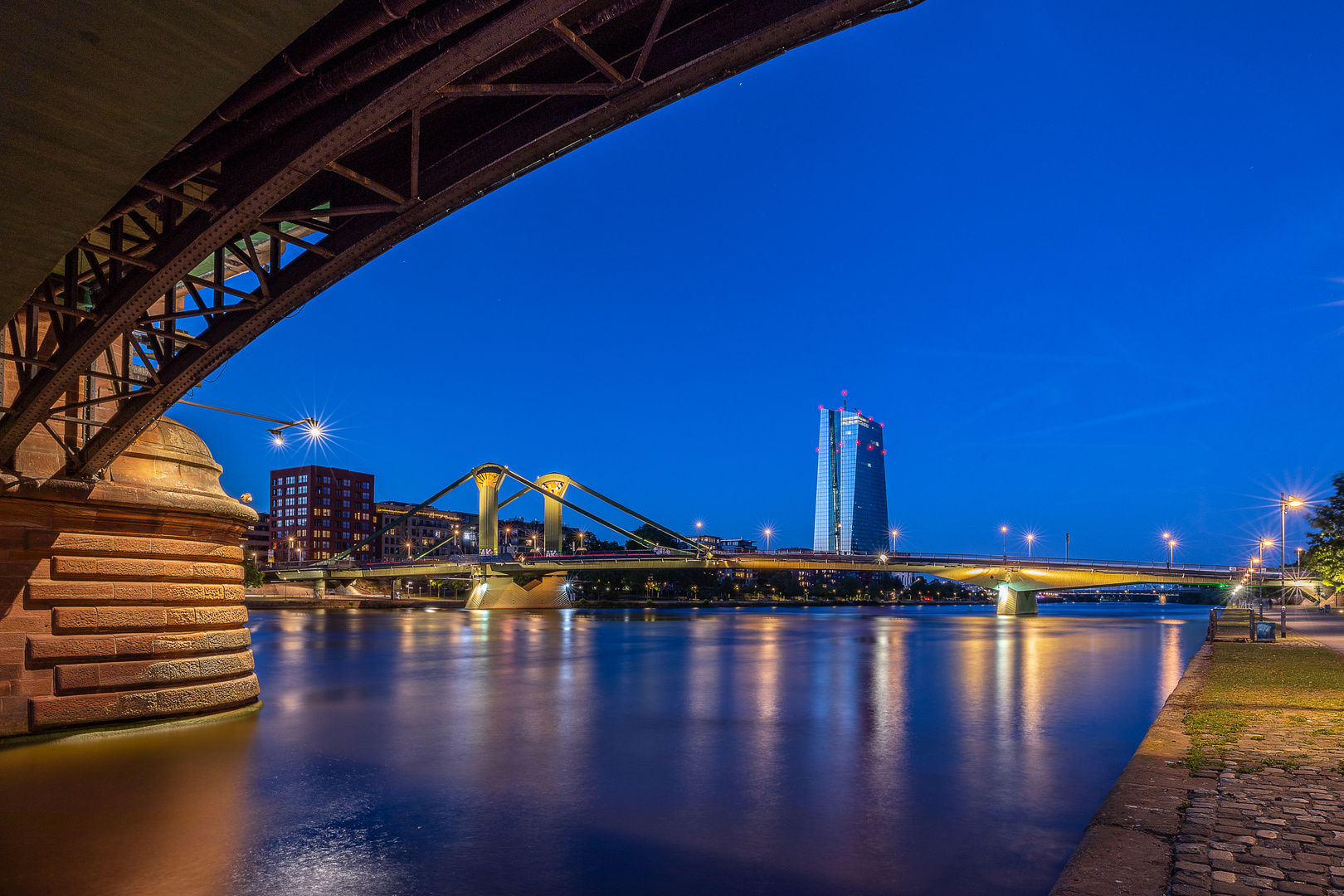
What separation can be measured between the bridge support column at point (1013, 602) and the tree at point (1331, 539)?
29.9 metres

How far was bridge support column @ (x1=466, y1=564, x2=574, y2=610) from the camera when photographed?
10338 centimetres

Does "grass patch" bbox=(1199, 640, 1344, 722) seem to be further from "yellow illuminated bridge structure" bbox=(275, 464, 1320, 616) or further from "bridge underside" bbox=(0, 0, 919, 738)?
"yellow illuminated bridge structure" bbox=(275, 464, 1320, 616)

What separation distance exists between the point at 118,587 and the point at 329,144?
9068mm

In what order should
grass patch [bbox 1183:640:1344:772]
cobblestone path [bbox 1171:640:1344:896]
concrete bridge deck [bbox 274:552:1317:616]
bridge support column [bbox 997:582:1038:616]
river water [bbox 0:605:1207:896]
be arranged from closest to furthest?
1. cobblestone path [bbox 1171:640:1344:896]
2. river water [bbox 0:605:1207:896]
3. grass patch [bbox 1183:640:1344:772]
4. concrete bridge deck [bbox 274:552:1317:616]
5. bridge support column [bbox 997:582:1038:616]

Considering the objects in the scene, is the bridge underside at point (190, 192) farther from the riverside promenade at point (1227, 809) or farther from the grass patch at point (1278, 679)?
the grass patch at point (1278, 679)

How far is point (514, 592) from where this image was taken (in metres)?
108

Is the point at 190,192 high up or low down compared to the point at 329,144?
up

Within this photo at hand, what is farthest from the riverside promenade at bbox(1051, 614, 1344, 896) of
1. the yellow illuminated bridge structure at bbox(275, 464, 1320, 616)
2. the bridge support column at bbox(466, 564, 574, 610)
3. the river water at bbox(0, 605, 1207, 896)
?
the bridge support column at bbox(466, 564, 574, 610)

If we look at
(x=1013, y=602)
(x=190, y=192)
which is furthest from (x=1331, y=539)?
(x=190, y=192)

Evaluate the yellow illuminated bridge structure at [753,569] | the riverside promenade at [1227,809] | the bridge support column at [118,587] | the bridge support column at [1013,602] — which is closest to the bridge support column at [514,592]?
the yellow illuminated bridge structure at [753,569]

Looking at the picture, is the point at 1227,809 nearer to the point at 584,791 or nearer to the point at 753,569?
the point at 584,791

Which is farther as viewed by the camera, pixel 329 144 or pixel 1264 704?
pixel 1264 704

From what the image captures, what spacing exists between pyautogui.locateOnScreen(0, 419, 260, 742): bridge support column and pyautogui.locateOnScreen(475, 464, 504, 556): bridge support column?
97220 millimetres

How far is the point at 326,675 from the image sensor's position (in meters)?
27.3
